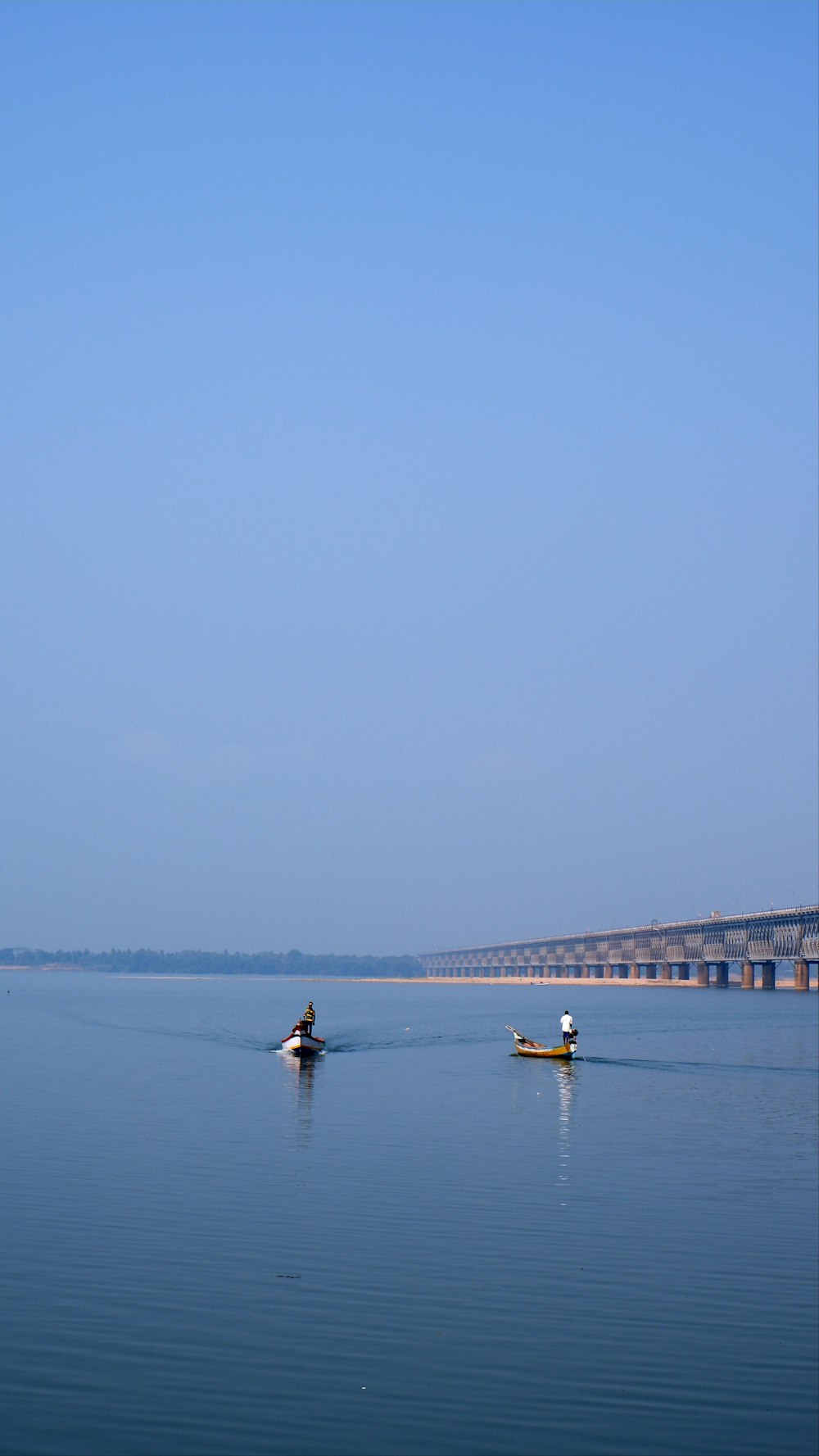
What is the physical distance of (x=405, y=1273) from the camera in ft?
85.3

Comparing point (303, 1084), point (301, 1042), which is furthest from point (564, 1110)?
point (301, 1042)

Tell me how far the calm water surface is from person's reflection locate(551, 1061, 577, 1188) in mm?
320

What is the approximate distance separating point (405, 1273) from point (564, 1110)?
29887mm

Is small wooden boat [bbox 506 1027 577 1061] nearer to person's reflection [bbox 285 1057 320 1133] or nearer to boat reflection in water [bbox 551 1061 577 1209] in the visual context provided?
boat reflection in water [bbox 551 1061 577 1209]

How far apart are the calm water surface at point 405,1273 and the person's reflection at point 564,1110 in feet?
1.05

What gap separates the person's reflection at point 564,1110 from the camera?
1552 inches

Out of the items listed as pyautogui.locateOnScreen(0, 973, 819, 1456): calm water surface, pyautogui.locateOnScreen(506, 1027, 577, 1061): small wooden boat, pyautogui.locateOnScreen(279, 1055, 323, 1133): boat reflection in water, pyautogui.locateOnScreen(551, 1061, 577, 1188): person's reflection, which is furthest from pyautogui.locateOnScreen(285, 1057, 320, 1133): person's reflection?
pyautogui.locateOnScreen(506, 1027, 577, 1061): small wooden boat

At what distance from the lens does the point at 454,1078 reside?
6912cm

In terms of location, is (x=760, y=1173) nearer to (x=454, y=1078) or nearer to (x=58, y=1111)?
(x=58, y=1111)

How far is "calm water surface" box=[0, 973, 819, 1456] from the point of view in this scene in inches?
724

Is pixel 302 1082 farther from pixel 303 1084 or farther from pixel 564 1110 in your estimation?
pixel 564 1110

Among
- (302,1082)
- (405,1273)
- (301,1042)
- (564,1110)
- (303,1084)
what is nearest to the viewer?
(405,1273)

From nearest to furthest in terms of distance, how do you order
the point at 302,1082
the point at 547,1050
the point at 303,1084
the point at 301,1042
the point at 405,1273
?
the point at 405,1273, the point at 303,1084, the point at 302,1082, the point at 547,1050, the point at 301,1042

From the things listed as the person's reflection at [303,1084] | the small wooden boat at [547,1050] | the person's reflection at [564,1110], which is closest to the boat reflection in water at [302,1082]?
the person's reflection at [303,1084]
